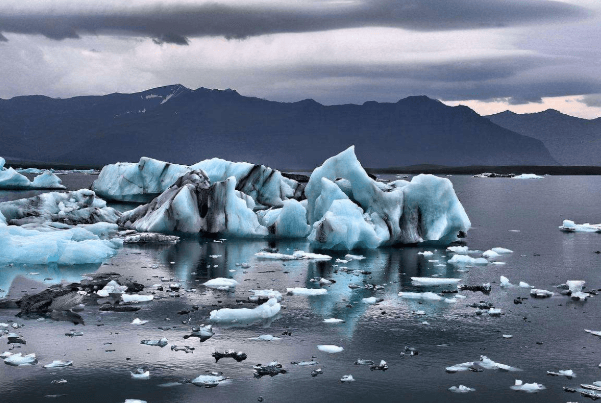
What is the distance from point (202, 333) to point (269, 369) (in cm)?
233

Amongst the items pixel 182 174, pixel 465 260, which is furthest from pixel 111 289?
pixel 182 174

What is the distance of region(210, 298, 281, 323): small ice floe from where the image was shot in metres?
14.2

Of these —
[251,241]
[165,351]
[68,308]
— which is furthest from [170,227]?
[165,351]

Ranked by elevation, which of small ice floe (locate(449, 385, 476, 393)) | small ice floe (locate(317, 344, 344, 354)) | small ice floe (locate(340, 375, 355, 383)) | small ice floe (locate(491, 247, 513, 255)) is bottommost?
small ice floe (locate(449, 385, 476, 393))

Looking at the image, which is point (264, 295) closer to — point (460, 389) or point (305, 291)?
point (305, 291)

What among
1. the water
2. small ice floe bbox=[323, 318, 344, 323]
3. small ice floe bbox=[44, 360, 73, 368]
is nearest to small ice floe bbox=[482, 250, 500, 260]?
the water

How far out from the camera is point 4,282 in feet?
58.9

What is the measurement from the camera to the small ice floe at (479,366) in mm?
11414

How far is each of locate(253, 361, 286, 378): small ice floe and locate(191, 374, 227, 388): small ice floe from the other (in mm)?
564

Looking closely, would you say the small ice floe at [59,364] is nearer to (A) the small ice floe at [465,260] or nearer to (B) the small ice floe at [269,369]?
(B) the small ice floe at [269,369]

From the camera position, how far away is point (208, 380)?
1058cm

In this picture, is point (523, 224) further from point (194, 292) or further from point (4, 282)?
point (4, 282)

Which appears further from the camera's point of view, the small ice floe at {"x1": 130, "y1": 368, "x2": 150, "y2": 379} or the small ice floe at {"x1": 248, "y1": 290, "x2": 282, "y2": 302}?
the small ice floe at {"x1": 248, "y1": 290, "x2": 282, "y2": 302}

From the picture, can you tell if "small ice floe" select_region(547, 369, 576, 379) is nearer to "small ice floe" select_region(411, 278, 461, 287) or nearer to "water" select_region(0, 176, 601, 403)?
"water" select_region(0, 176, 601, 403)
